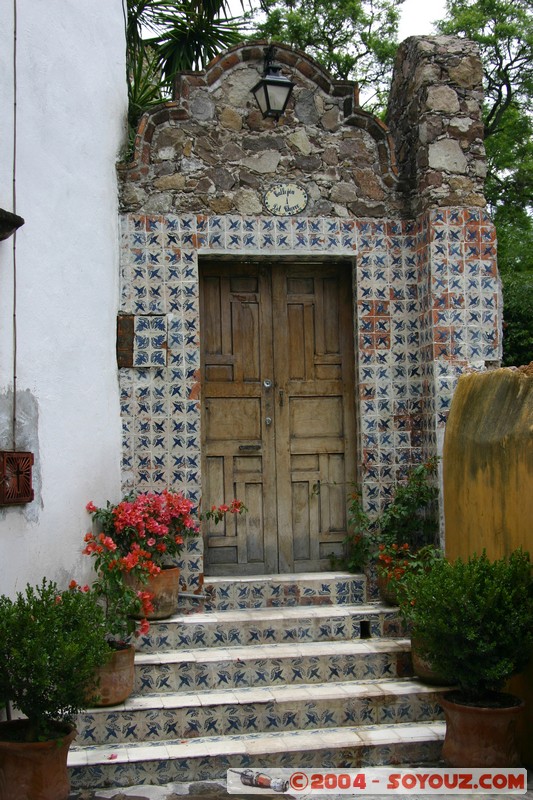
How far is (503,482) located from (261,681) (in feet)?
6.31

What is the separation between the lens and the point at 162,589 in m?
5.96

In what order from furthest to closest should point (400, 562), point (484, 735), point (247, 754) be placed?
point (400, 562), point (247, 754), point (484, 735)

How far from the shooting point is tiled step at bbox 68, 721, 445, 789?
4.82 meters

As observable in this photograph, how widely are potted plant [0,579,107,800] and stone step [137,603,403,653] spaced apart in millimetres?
1545

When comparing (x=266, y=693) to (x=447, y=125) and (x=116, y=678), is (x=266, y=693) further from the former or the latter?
(x=447, y=125)

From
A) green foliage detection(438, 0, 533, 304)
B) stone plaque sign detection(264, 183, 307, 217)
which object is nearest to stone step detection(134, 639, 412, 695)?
stone plaque sign detection(264, 183, 307, 217)

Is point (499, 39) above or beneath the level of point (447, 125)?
above

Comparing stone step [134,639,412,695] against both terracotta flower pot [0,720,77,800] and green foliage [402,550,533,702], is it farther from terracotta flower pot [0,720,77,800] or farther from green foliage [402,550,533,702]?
terracotta flower pot [0,720,77,800]

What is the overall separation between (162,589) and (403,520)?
1.74m

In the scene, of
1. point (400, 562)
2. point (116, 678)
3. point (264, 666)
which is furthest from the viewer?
point (400, 562)

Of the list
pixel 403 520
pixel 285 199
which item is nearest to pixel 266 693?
pixel 403 520

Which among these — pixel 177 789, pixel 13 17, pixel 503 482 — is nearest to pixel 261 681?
pixel 177 789

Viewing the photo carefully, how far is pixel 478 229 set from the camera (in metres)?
6.52

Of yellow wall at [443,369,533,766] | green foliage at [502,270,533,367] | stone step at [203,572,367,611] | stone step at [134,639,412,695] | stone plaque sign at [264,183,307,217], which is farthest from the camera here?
green foliage at [502,270,533,367]
